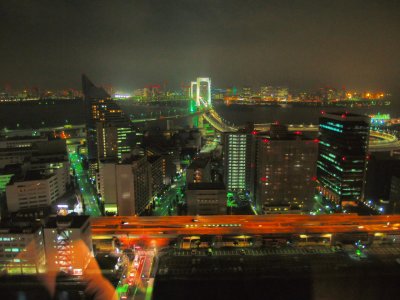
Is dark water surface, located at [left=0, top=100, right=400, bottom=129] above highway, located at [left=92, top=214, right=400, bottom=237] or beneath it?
above

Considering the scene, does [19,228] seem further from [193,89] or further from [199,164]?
[193,89]

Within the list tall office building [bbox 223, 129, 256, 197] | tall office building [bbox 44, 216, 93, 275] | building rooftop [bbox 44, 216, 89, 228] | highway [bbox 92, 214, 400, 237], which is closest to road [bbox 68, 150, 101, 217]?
highway [bbox 92, 214, 400, 237]

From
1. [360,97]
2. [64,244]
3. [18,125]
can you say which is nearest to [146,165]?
[64,244]

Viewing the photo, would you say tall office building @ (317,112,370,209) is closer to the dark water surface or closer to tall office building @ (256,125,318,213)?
tall office building @ (256,125,318,213)

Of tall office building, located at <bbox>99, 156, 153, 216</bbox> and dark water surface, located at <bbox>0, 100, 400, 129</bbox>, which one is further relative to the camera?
dark water surface, located at <bbox>0, 100, 400, 129</bbox>

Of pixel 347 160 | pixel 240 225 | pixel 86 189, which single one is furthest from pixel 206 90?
pixel 240 225

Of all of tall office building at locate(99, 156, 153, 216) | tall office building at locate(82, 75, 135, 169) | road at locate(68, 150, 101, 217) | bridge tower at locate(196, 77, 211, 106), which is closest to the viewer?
tall office building at locate(99, 156, 153, 216)
